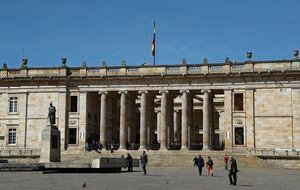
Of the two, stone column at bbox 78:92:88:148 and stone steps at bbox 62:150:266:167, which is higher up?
stone column at bbox 78:92:88:148

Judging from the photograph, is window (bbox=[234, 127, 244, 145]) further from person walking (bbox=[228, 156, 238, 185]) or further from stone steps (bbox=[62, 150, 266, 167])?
person walking (bbox=[228, 156, 238, 185])

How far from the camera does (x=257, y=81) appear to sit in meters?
57.1

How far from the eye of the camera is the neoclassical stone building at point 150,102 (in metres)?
56.4

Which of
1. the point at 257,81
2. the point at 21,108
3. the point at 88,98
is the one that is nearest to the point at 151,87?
the point at 88,98

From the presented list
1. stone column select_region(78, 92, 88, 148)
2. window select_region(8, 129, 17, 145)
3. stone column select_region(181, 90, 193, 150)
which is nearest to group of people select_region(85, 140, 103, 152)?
stone column select_region(78, 92, 88, 148)

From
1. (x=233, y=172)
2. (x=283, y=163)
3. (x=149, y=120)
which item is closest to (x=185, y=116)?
(x=149, y=120)

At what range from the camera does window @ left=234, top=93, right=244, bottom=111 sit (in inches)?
2315

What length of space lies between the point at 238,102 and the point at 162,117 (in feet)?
Answer: 28.2

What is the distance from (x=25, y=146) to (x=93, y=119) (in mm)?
8452

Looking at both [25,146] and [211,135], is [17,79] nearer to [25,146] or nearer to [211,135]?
[25,146]

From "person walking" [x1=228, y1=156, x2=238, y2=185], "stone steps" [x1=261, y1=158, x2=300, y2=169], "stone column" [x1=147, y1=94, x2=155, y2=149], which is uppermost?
"stone column" [x1=147, y1=94, x2=155, y2=149]

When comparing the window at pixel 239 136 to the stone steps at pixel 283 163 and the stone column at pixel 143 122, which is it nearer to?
the stone steps at pixel 283 163

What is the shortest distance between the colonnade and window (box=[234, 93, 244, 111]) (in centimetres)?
285

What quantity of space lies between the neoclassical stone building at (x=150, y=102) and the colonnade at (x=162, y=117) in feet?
0.36
